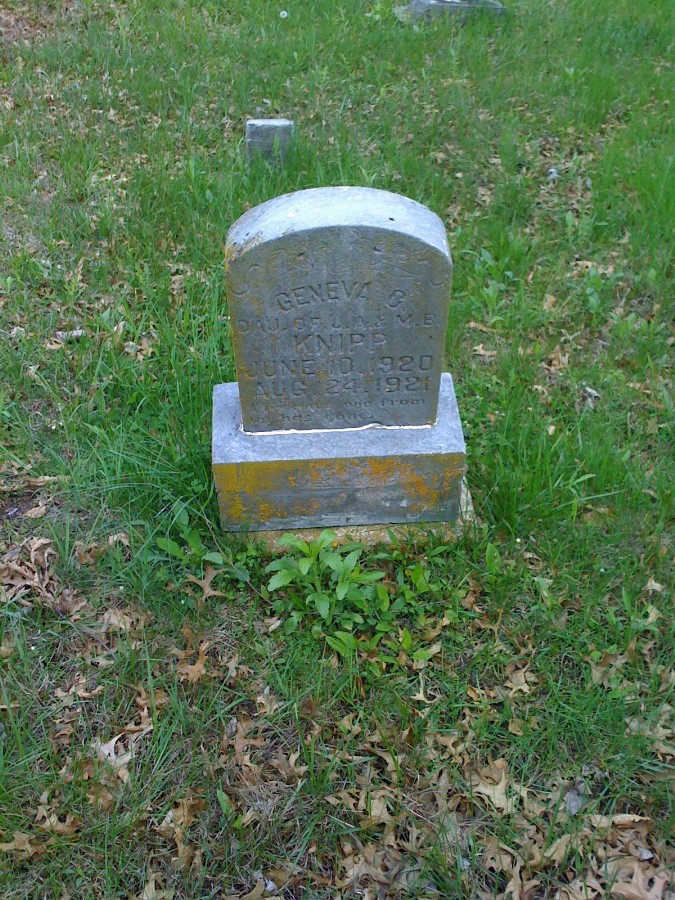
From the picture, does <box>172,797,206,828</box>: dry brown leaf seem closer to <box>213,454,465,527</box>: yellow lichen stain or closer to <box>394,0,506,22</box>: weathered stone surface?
<box>213,454,465,527</box>: yellow lichen stain

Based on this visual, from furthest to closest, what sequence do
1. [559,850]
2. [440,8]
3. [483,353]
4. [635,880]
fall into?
[440,8], [483,353], [559,850], [635,880]

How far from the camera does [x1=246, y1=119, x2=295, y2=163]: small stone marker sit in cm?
543

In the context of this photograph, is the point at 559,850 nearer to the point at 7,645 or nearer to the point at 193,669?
the point at 193,669

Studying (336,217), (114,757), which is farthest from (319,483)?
(114,757)

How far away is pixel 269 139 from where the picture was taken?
550 cm

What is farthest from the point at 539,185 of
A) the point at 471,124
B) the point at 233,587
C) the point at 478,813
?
the point at 478,813

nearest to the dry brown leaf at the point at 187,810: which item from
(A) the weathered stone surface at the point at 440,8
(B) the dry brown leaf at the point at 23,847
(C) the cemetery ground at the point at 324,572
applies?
(C) the cemetery ground at the point at 324,572

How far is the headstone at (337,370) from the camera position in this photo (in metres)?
2.66

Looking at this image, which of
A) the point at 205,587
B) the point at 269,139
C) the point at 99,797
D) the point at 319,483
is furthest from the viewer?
the point at 269,139

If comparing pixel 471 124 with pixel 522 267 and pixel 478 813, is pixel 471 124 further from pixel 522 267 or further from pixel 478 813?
pixel 478 813

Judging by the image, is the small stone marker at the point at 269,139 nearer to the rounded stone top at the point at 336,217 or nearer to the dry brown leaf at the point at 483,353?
the dry brown leaf at the point at 483,353

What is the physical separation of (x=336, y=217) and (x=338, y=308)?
349 millimetres

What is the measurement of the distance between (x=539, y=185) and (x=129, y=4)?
4912 mm

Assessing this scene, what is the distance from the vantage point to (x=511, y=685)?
2.86 meters
